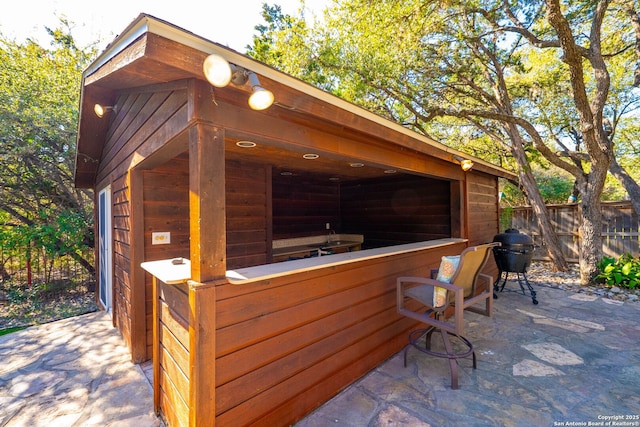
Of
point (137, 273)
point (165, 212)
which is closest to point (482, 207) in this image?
point (165, 212)

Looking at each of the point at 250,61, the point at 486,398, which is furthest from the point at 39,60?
the point at 486,398

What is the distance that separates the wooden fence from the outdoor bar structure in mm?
4572

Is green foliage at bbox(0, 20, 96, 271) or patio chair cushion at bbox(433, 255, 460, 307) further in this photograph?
green foliage at bbox(0, 20, 96, 271)

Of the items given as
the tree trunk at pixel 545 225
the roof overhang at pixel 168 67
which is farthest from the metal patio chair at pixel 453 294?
the tree trunk at pixel 545 225

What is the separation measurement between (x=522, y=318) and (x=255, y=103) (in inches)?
165

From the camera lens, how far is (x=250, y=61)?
4.84 ft

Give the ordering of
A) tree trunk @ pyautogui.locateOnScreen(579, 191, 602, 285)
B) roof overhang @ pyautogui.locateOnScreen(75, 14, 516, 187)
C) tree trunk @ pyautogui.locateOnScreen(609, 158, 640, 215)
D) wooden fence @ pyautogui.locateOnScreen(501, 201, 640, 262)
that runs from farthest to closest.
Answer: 1. wooden fence @ pyautogui.locateOnScreen(501, 201, 640, 262)
2. tree trunk @ pyautogui.locateOnScreen(609, 158, 640, 215)
3. tree trunk @ pyautogui.locateOnScreen(579, 191, 602, 285)
4. roof overhang @ pyautogui.locateOnScreen(75, 14, 516, 187)

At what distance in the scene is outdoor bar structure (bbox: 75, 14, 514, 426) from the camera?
59.0 inches

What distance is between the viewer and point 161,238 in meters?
2.81

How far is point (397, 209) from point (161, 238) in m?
3.96

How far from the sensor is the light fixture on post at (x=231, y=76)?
4.10ft

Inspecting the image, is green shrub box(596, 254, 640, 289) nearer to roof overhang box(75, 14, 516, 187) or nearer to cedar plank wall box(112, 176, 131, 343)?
roof overhang box(75, 14, 516, 187)

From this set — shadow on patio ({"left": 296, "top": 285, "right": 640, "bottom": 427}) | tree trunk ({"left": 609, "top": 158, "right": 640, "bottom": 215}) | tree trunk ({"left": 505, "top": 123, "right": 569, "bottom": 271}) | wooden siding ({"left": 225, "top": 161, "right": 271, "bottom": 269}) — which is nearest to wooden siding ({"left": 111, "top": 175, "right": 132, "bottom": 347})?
wooden siding ({"left": 225, "top": 161, "right": 271, "bottom": 269})

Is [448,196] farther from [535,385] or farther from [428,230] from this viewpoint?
[535,385]
